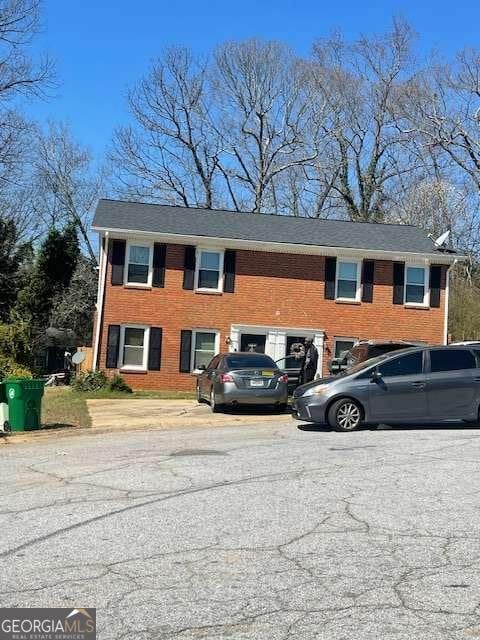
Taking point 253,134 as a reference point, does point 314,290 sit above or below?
below

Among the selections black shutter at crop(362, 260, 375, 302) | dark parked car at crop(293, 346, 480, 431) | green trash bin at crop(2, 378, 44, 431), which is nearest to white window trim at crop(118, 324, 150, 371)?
black shutter at crop(362, 260, 375, 302)

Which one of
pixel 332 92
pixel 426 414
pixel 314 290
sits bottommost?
pixel 426 414

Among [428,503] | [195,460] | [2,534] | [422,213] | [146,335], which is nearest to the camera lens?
[2,534]

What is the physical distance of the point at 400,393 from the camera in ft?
45.5

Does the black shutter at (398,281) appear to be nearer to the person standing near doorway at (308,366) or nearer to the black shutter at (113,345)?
the person standing near doorway at (308,366)

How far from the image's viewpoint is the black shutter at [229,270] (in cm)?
2589

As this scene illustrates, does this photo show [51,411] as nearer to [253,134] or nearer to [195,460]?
[195,460]

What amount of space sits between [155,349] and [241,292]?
3.75m

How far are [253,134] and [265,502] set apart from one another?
40.3m

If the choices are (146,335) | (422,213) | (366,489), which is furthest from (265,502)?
(422,213)

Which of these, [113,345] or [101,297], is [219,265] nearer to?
[101,297]

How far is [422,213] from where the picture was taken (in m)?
40.8

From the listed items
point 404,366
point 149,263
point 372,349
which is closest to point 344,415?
point 404,366

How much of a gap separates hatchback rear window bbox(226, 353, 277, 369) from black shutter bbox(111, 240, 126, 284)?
9.00 m
